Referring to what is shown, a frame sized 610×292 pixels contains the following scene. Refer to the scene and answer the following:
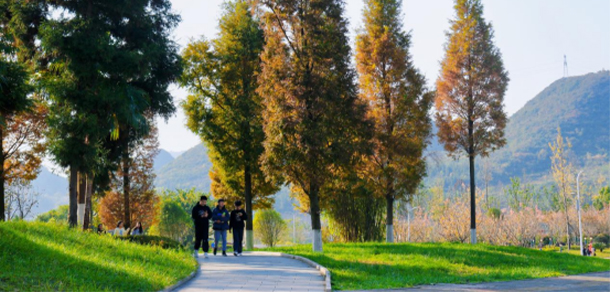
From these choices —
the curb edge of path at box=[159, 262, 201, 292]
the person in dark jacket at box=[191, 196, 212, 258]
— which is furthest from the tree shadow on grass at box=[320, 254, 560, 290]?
the person in dark jacket at box=[191, 196, 212, 258]

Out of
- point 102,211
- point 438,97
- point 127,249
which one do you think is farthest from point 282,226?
point 127,249

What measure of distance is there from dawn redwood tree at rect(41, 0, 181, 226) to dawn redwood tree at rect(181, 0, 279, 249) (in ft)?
17.2

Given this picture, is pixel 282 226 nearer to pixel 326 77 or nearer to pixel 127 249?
pixel 326 77

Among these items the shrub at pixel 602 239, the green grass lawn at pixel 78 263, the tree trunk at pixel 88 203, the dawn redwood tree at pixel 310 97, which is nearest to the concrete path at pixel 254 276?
the green grass lawn at pixel 78 263

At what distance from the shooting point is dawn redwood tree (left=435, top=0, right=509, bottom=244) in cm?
2836

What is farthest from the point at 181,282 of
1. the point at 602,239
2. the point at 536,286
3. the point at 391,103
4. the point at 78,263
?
the point at 602,239

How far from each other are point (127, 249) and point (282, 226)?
4106cm

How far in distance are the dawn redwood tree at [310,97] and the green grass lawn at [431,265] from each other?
3334 mm

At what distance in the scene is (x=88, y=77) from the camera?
2191cm

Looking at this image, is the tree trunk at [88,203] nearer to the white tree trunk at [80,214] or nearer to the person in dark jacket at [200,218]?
the white tree trunk at [80,214]

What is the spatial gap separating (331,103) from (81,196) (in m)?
12.8

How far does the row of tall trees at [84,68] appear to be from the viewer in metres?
21.5

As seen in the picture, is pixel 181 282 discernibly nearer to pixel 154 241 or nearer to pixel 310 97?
pixel 154 241

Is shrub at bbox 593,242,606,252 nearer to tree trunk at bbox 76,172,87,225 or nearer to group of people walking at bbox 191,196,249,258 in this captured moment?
group of people walking at bbox 191,196,249,258
